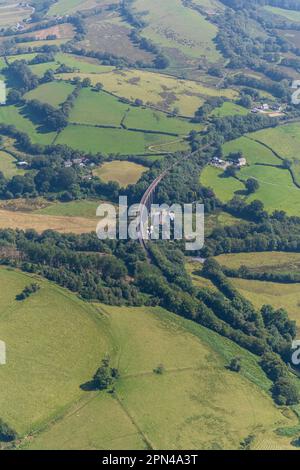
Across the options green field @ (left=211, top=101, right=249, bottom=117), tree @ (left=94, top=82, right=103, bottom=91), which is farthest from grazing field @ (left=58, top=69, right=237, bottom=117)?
green field @ (left=211, top=101, right=249, bottom=117)

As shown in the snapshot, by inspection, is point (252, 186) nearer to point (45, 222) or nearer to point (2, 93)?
point (45, 222)

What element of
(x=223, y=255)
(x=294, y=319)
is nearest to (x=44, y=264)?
(x=223, y=255)

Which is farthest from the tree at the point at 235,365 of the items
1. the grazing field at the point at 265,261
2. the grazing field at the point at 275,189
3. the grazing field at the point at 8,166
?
the grazing field at the point at 8,166

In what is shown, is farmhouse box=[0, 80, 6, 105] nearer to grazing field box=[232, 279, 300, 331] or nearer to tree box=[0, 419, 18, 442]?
grazing field box=[232, 279, 300, 331]
